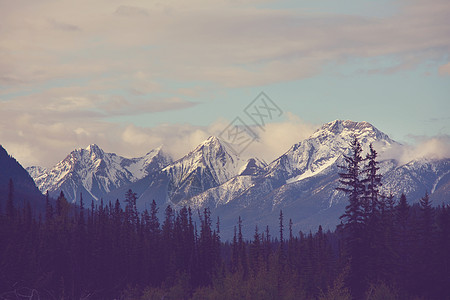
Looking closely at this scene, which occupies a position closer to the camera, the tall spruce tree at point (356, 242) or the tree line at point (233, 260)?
the tall spruce tree at point (356, 242)

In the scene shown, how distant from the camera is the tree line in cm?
8306

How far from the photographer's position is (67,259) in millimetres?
124812

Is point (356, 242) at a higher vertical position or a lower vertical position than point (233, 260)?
lower

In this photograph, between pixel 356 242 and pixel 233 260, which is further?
pixel 233 260

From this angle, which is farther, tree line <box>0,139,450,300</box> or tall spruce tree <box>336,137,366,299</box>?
tree line <box>0,139,450,300</box>

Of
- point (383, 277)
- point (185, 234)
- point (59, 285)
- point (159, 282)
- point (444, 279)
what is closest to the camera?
point (383, 277)

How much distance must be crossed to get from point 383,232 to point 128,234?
62.7m

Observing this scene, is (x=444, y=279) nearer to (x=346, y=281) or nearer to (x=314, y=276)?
(x=346, y=281)

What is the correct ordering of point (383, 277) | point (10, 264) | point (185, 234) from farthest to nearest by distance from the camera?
1. point (185, 234)
2. point (10, 264)
3. point (383, 277)

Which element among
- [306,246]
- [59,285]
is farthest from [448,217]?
[59,285]

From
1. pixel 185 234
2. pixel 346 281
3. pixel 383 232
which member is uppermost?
pixel 185 234

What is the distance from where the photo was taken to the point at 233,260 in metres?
145

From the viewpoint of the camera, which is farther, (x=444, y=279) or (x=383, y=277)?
(x=444, y=279)

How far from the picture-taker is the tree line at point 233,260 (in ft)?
273
